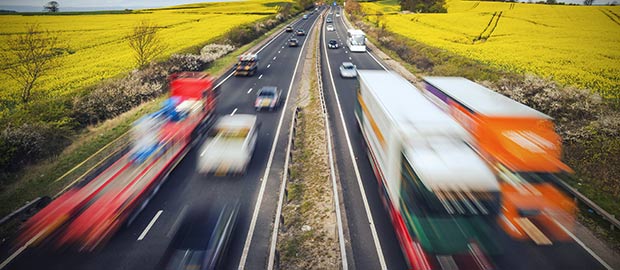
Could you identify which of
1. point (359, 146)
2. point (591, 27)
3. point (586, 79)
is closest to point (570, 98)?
point (586, 79)

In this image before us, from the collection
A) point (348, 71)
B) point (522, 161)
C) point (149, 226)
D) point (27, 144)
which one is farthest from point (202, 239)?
point (348, 71)

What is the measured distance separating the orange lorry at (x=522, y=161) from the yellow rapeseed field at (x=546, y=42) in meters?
18.9

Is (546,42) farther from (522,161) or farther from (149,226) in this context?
(149,226)

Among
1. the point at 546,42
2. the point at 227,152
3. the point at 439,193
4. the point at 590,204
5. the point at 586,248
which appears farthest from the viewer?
the point at 546,42

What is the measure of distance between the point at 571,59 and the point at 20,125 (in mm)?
47175

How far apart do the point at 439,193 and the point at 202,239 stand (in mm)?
7294

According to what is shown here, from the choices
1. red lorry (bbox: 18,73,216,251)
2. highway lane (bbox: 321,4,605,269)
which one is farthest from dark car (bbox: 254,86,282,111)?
red lorry (bbox: 18,73,216,251)

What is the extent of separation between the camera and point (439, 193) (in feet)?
22.0

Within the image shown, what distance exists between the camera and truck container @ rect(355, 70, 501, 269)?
6.70 metres

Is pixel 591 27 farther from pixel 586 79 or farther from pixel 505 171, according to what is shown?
pixel 505 171

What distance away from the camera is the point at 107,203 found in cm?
982

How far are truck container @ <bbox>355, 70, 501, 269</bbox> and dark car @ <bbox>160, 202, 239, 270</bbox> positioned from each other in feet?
17.5

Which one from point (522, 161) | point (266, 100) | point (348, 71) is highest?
point (348, 71)

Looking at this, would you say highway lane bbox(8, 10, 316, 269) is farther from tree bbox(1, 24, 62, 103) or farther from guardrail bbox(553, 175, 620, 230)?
tree bbox(1, 24, 62, 103)
